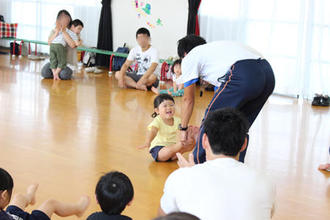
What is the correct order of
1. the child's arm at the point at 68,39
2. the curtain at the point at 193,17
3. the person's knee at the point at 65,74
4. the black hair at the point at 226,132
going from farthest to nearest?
the curtain at the point at 193,17, the child's arm at the point at 68,39, the person's knee at the point at 65,74, the black hair at the point at 226,132

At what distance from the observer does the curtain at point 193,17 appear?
25.6 ft

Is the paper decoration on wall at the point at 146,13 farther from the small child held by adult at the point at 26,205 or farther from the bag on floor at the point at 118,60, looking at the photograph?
the small child held by adult at the point at 26,205

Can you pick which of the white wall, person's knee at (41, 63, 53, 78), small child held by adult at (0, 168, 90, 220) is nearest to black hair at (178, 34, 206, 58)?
small child held by adult at (0, 168, 90, 220)

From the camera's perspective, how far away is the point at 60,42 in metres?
7.34

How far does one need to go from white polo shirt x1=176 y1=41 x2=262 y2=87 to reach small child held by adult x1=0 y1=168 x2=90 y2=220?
0.98 meters

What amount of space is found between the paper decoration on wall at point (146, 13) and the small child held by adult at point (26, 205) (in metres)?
5.96

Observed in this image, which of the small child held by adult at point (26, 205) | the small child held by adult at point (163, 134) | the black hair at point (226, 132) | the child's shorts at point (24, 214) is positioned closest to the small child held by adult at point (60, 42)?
the small child held by adult at point (163, 134)

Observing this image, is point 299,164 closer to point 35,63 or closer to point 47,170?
point 47,170

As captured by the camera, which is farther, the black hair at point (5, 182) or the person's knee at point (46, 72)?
the person's knee at point (46, 72)

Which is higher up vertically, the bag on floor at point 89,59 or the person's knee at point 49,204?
the bag on floor at point 89,59

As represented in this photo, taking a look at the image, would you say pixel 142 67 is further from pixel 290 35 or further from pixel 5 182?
pixel 5 182

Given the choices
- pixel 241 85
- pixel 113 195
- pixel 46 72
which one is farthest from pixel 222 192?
pixel 46 72

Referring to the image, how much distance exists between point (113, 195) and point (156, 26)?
21.6ft

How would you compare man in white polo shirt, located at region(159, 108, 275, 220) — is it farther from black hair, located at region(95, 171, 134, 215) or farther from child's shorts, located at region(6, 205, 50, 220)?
child's shorts, located at region(6, 205, 50, 220)
